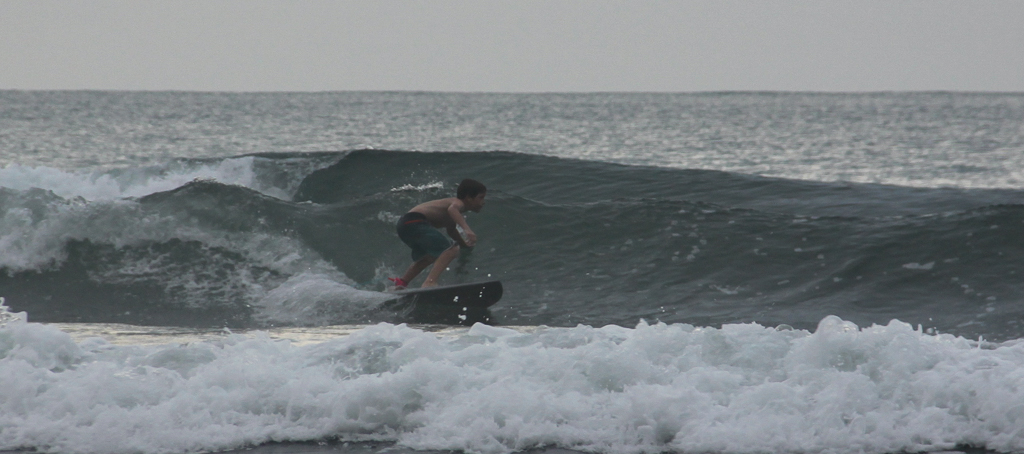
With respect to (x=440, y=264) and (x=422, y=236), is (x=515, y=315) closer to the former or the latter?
(x=440, y=264)

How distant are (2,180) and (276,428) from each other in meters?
10.9

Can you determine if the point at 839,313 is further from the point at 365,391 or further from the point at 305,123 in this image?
the point at 305,123

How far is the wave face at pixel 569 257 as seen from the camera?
8.28 metres

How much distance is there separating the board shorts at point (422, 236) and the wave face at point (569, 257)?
0.72 meters

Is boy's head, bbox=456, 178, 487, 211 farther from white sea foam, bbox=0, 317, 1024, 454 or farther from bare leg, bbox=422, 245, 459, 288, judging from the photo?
white sea foam, bbox=0, 317, 1024, 454

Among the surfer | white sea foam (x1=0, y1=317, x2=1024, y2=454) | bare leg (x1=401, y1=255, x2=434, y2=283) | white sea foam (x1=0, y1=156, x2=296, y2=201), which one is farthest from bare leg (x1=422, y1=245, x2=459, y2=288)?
white sea foam (x1=0, y1=156, x2=296, y2=201)

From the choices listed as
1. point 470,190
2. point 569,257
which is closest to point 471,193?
point 470,190

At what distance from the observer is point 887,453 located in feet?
13.9

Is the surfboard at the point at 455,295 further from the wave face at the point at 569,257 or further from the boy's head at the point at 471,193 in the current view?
the boy's head at the point at 471,193

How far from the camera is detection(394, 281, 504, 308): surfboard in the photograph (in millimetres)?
8148

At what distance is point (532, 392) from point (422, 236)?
4.34m

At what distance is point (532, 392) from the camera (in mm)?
4664

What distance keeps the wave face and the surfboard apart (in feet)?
0.71

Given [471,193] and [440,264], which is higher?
[471,193]
